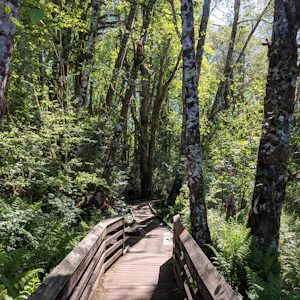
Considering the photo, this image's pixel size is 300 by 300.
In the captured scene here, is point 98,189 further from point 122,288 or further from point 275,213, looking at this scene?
point 275,213

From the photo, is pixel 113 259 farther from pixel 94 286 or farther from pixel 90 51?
pixel 90 51

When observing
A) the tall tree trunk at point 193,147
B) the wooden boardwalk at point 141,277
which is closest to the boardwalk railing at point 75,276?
the wooden boardwalk at point 141,277

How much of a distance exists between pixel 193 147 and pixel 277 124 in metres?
1.89

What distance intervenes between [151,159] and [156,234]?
13.4 meters

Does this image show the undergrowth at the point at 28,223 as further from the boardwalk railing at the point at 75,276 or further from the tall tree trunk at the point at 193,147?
the tall tree trunk at the point at 193,147

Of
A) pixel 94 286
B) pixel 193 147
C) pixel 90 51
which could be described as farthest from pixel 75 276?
pixel 90 51

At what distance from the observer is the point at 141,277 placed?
6.14 meters

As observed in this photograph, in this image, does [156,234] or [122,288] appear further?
[156,234]

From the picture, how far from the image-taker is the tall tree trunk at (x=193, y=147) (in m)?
6.66

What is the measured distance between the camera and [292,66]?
19.2ft

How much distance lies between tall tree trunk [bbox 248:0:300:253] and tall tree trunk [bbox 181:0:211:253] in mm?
1190

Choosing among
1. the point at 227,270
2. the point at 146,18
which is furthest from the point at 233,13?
the point at 227,270

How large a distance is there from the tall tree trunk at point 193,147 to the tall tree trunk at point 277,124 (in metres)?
1.19

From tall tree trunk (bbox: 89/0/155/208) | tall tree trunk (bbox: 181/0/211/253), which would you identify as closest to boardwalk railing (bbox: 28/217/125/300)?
tall tree trunk (bbox: 181/0/211/253)
